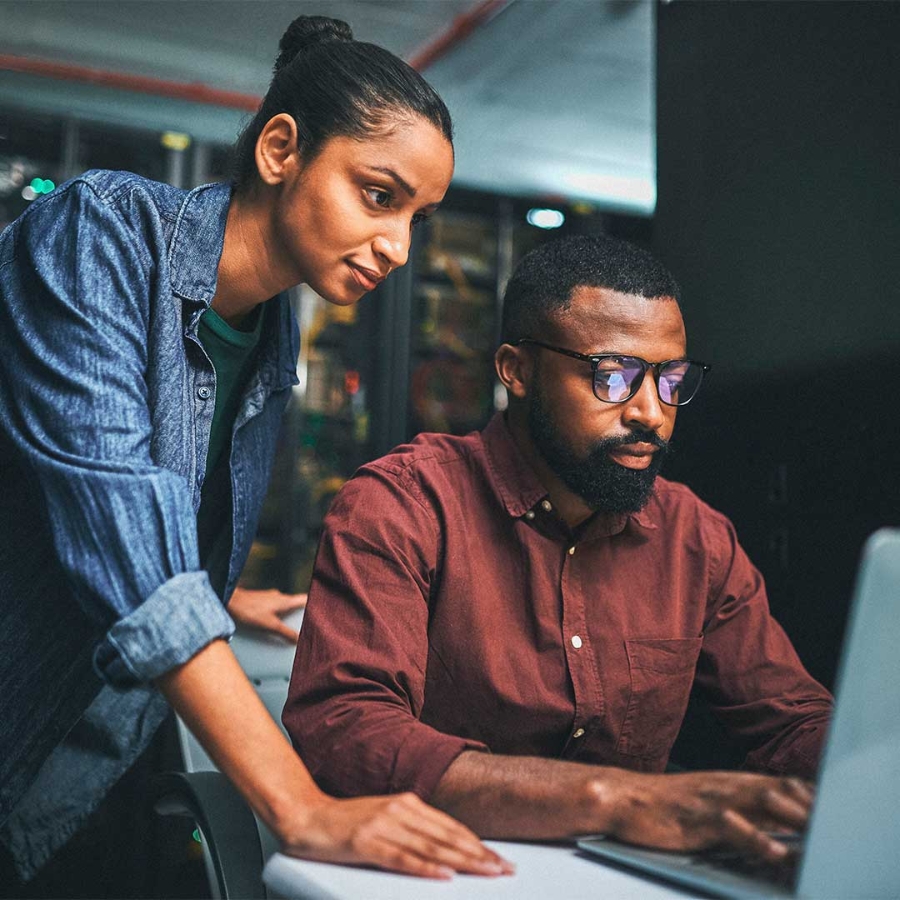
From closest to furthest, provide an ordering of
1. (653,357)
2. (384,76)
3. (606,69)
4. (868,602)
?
(868,602) < (384,76) < (653,357) < (606,69)

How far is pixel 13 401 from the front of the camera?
1.13m

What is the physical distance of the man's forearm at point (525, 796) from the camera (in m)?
0.93

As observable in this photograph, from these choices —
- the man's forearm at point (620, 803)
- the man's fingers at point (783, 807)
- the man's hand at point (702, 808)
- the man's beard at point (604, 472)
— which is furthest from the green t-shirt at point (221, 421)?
the man's fingers at point (783, 807)

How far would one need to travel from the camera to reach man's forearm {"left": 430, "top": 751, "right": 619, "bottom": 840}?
0.93 meters

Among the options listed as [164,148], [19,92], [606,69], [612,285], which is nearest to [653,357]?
[612,285]

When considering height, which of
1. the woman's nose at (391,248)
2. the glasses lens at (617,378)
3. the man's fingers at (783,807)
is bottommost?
the man's fingers at (783,807)

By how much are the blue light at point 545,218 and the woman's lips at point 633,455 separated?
13.9ft

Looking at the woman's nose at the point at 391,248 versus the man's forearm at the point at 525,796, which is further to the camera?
the woman's nose at the point at 391,248

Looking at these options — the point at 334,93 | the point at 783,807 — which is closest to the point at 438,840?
the point at 783,807

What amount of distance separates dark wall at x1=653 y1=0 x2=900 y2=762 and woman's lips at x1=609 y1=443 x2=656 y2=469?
15.7 inches

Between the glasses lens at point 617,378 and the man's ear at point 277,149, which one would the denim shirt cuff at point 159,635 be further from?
the glasses lens at point 617,378

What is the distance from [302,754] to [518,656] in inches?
14.8

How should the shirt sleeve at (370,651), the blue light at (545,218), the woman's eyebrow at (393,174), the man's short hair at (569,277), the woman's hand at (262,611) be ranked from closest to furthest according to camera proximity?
1. the shirt sleeve at (370,651)
2. the woman's eyebrow at (393,174)
3. the man's short hair at (569,277)
4. the woman's hand at (262,611)
5. the blue light at (545,218)

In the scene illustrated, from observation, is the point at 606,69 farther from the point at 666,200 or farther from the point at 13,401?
the point at 13,401
